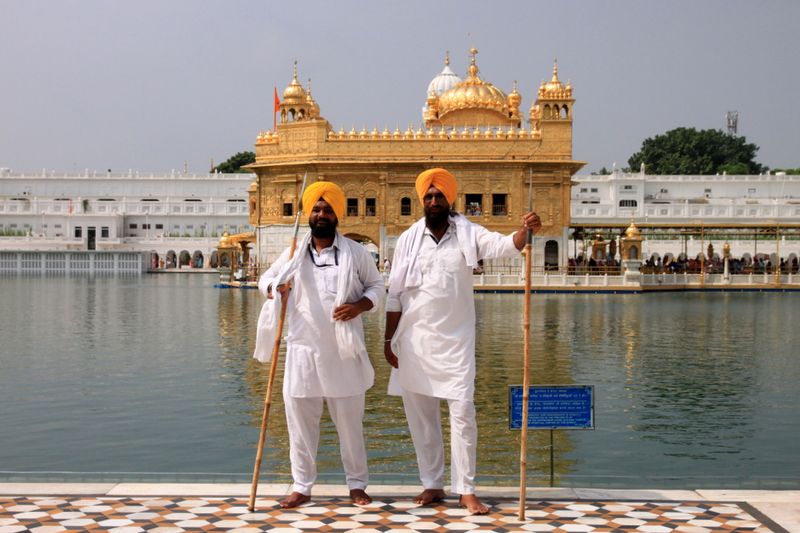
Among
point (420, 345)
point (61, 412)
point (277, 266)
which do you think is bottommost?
point (61, 412)

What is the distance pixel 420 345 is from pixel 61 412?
254 inches

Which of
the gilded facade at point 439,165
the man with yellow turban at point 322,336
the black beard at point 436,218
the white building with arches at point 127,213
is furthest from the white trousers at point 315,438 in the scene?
the white building with arches at point 127,213

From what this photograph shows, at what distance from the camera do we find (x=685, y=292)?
40.0m

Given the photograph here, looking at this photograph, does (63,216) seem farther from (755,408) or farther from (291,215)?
(755,408)

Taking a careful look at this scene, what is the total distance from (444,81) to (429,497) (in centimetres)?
5342

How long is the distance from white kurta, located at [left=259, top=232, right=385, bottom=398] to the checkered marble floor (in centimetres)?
72

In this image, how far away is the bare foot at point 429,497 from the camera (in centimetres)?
600

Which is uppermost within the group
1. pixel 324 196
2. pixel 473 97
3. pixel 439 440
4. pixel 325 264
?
pixel 473 97

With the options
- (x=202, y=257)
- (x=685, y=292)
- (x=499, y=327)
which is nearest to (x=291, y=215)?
(x=685, y=292)

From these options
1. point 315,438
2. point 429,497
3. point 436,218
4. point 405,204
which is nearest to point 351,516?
point 429,497

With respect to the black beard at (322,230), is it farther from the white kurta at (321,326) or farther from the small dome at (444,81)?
the small dome at (444,81)

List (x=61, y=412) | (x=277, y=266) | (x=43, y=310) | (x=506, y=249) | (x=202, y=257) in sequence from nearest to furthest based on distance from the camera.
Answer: (x=506, y=249)
(x=277, y=266)
(x=61, y=412)
(x=43, y=310)
(x=202, y=257)

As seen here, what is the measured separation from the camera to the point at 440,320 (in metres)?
6.13

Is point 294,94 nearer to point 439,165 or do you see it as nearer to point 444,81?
point 439,165
